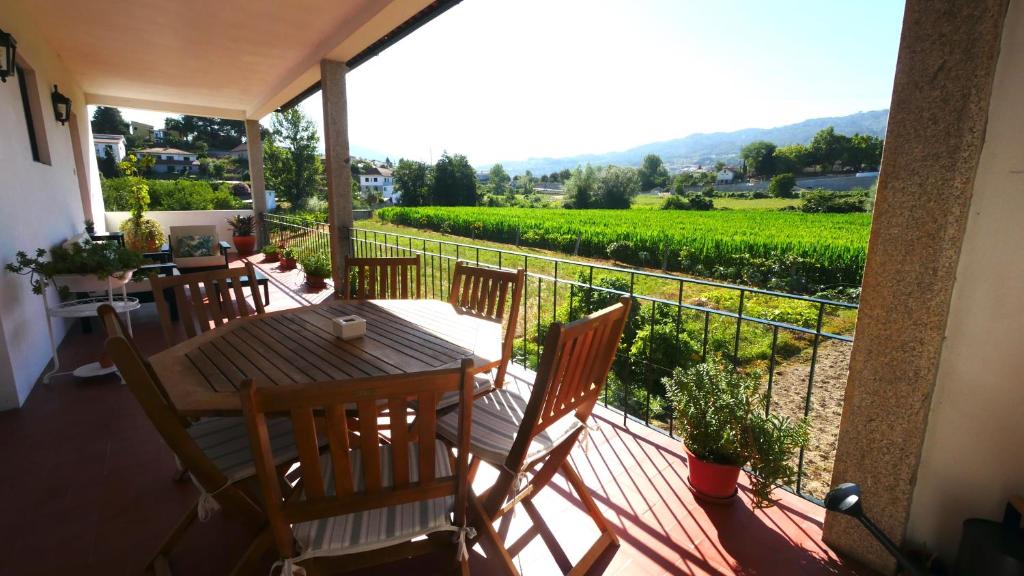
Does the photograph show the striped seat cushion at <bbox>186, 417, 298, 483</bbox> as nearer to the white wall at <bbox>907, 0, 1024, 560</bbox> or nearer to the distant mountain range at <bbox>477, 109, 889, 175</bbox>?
the white wall at <bbox>907, 0, 1024, 560</bbox>

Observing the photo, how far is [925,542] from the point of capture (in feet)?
5.03

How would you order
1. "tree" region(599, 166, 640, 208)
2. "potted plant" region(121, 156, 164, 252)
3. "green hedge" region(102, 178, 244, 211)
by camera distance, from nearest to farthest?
"potted plant" region(121, 156, 164, 252), "green hedge" region(102, 178, 244, 211), "tree" region(599, 166, 640, 208)

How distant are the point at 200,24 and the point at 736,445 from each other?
547cm

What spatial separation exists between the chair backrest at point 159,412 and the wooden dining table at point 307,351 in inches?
5.1

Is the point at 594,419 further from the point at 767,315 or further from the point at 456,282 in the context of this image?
the point at 767,315

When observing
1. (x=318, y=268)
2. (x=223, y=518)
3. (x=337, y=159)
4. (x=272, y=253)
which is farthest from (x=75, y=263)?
(x=272, y=253)

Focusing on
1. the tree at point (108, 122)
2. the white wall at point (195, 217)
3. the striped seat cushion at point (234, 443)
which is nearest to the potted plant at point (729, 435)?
the striped seat cushion at point (234, 443)

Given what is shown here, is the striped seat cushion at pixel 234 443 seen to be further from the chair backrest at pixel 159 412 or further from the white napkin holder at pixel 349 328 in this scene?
the white napkin holder at pixel 349 328

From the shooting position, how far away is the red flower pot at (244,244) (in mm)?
9203

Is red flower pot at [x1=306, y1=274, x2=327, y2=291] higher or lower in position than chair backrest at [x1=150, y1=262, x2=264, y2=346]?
lower

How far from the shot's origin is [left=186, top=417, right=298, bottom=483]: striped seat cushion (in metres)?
1.46

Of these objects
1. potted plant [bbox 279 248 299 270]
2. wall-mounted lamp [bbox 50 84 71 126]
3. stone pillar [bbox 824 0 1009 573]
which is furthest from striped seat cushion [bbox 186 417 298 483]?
potted plant [bbox 279 248 299 270]

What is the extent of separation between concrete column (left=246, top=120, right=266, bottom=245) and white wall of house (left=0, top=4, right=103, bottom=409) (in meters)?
3.58

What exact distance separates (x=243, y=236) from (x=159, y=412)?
9.38 m
